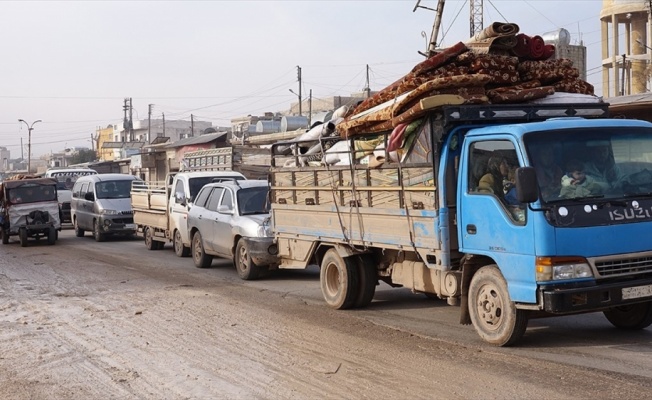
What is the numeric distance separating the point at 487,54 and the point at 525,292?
121 inches

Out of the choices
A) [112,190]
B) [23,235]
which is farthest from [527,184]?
[112,190]

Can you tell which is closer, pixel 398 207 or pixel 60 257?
pixel 398 207

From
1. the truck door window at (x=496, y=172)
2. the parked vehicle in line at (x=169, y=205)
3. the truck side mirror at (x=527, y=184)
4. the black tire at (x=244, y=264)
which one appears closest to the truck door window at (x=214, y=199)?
the black tire at (x=244, y=264)

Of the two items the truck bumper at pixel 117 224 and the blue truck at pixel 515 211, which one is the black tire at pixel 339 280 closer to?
the blue truck at pixel 515 211

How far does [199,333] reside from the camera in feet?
30.0

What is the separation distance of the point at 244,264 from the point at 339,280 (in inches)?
149

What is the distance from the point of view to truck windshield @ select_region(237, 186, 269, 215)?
14.8 metres

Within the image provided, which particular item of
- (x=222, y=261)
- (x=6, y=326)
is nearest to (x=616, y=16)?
(x=222, y=261)

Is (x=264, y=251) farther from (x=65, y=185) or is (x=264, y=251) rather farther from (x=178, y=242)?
(x=65, y=185)

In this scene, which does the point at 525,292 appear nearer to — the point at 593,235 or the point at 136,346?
the point at 593,235

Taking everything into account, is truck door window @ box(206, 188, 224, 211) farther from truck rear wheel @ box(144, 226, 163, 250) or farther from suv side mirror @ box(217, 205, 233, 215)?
truck rear wheel @ box(144, 226, 163, 250)

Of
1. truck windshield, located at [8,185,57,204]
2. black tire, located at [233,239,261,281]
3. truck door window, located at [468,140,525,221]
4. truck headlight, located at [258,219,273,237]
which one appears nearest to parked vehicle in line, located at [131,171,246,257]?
truck windshield, located at [8,185,57,204]

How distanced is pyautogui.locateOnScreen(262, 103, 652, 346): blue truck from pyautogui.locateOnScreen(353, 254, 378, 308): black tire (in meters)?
0.50

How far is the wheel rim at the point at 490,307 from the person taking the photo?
25.9 feet
